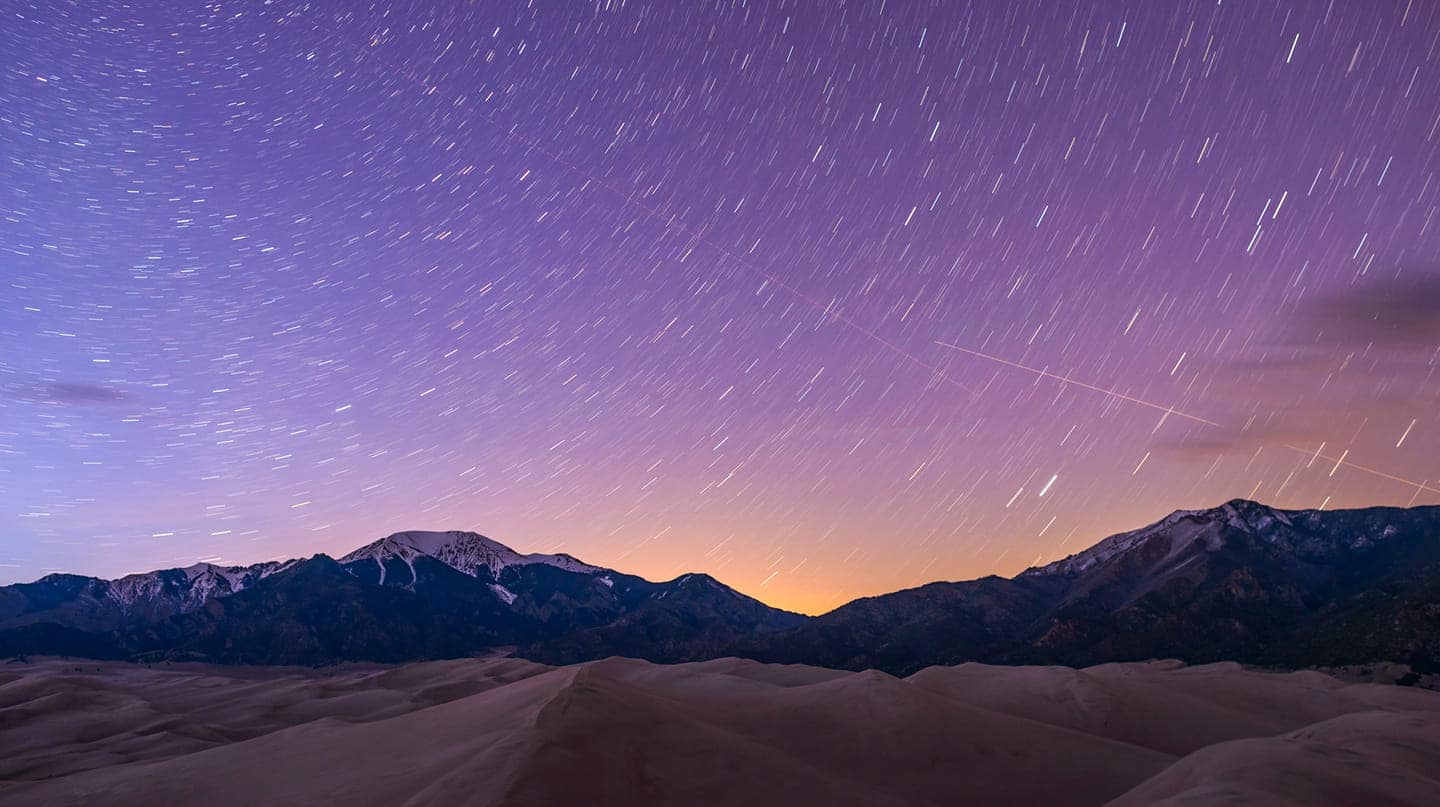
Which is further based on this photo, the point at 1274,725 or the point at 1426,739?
the point at 1274,725

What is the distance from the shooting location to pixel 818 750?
5450 cm

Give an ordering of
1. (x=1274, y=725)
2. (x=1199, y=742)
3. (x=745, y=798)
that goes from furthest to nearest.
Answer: (x=1274, y=725), (x=1199, y=742), (x=745, y=798)

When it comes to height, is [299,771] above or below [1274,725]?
below

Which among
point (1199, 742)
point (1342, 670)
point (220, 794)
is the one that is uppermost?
point (1342, 670)

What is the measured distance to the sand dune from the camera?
36125mm

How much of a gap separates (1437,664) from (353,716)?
200684 mm

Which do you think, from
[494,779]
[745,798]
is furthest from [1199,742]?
[494,779]

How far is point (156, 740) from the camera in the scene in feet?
294

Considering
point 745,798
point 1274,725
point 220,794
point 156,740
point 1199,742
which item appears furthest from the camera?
point 156,740

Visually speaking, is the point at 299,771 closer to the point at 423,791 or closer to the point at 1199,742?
the point at 423,791

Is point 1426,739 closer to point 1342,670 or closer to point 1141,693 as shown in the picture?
point 1141,693

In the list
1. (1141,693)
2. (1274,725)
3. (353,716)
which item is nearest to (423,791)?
(1141,693)

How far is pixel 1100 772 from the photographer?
5062cm

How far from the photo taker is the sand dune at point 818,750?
3612 cm
